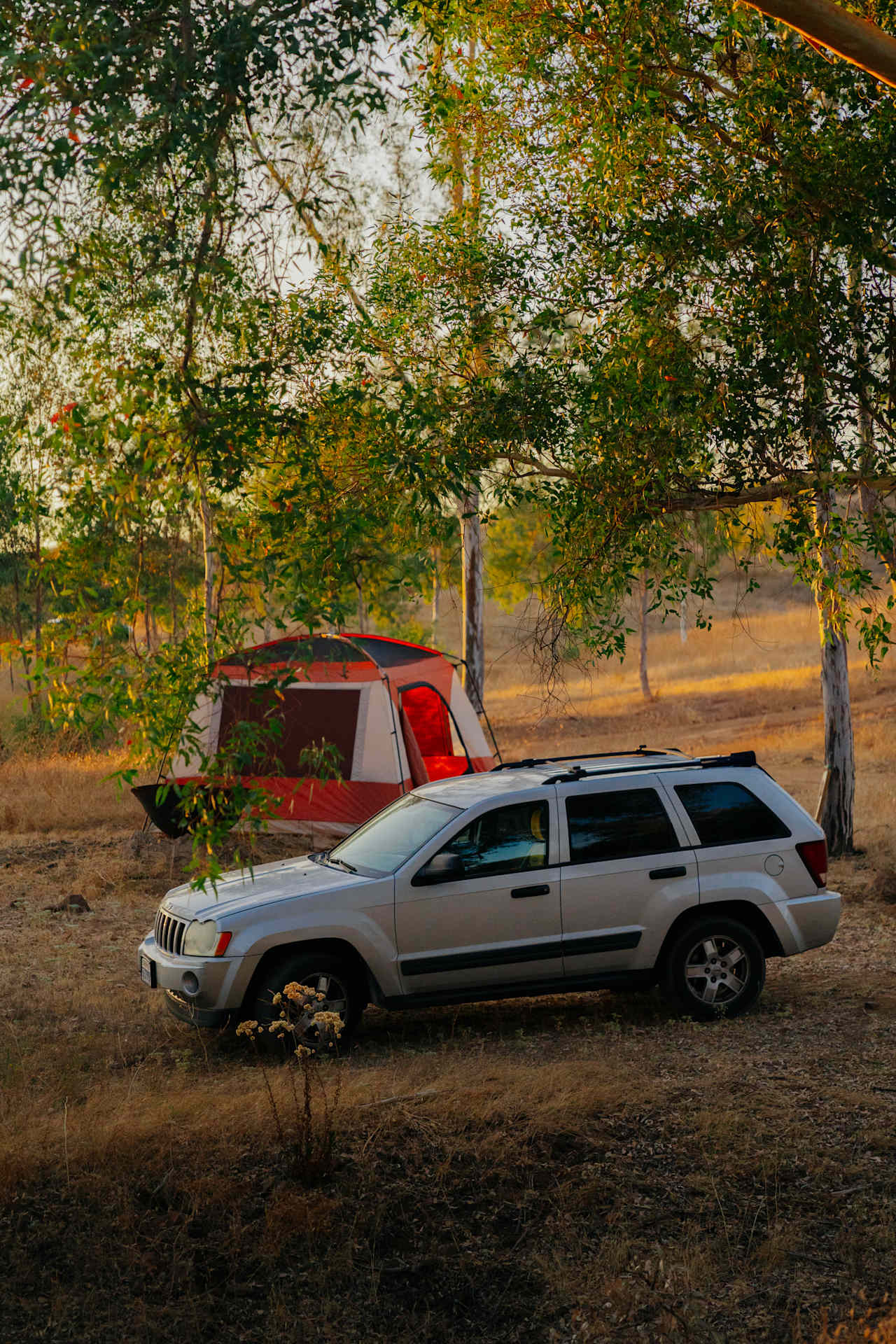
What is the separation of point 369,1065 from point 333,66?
17.4 ft

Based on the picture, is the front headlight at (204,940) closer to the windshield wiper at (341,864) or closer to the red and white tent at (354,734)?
the windshield wiper at (341,864)

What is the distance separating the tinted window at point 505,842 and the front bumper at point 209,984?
147 cm

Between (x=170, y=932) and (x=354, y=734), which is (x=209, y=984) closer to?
(x=170, y=932)

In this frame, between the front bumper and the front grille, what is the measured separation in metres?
0.11

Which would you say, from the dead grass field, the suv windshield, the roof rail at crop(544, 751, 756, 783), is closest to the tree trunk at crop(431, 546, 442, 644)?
the suv windshield

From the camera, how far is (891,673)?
36.4 m

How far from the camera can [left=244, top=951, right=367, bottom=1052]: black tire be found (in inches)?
277

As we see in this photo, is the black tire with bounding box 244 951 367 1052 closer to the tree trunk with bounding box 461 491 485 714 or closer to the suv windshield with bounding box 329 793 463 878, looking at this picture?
the suv windshield with bounding box 329 793 463 878

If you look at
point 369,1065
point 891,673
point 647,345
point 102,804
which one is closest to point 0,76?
point 647,345

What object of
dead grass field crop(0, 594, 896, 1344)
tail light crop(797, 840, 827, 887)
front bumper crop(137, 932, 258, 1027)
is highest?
tail light crop(797, 840, 827, 887)

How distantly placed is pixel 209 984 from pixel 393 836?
65.4 inches

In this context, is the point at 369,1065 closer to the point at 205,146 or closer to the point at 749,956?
the point at 749,956

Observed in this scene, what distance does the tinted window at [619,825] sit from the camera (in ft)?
25.5

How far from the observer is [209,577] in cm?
480
